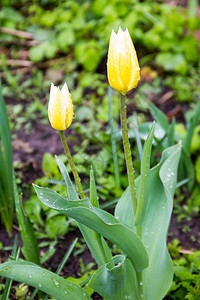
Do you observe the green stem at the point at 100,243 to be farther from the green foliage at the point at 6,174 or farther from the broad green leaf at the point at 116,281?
the green foliage at the point at 6,174

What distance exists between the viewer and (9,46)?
11.2 ft

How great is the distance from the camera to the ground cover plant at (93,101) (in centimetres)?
186

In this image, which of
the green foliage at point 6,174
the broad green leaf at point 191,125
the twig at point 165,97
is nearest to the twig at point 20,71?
the twig at point 165,97

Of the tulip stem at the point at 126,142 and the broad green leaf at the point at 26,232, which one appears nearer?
the tulip stem at the point at 126,142

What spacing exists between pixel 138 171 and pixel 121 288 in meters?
0.90

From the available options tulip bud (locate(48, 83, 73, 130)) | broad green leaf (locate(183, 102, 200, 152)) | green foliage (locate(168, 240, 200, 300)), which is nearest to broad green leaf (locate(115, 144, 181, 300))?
green foliage (locate(168, 240, 200, 300))

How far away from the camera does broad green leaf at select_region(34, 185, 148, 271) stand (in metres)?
1.02

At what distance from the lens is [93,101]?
2734 mm

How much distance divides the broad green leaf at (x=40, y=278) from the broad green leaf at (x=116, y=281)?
0.09 m

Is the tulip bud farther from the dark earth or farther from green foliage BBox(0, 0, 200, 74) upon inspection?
green foliage BBox(0, 0, 200, 74)

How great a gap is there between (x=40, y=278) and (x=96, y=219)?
0.26 m

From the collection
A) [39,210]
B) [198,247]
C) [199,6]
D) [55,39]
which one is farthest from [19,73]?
[198,247]

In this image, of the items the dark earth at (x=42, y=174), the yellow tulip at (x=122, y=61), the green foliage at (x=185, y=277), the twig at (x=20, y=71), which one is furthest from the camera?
the twig at (x=20, y=71)

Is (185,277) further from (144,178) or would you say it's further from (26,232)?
(26,232)
